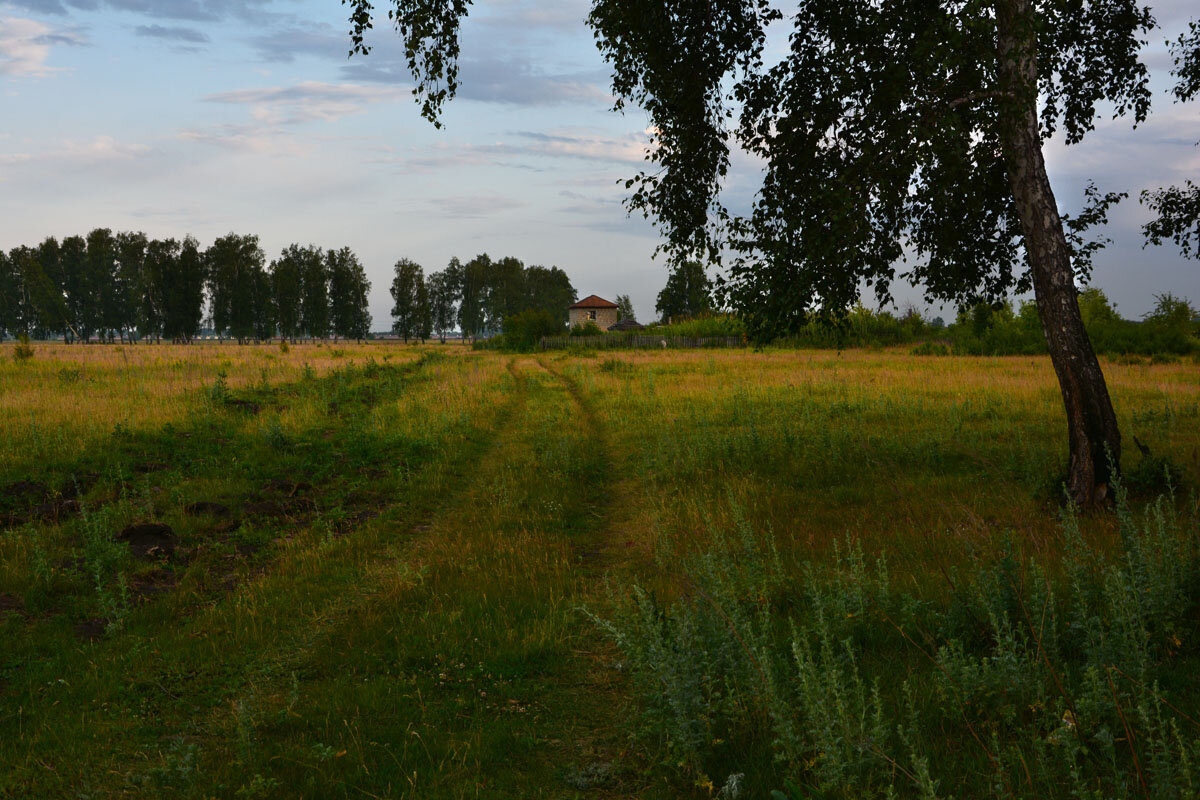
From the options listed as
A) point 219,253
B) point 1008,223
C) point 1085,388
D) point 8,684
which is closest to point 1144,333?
point 1008,223

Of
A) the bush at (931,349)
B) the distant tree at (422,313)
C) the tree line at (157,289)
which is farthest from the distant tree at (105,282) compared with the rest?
the bush at (931,349)

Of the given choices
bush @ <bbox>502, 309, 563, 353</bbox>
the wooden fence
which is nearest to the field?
the wooden fence

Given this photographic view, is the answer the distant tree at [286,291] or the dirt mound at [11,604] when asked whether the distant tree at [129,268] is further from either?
the dirt mound at [11,604]

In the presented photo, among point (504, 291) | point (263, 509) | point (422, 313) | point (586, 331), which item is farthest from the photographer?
point (504, 291)

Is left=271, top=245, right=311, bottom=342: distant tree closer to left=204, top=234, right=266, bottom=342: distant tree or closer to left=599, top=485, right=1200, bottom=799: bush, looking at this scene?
left=204, top=234, right=266, bottom=342: distant tree

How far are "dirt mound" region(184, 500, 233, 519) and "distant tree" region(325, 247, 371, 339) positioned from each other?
120m

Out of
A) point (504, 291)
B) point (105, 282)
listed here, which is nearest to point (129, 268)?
point (105, 282)

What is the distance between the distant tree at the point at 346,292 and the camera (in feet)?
404

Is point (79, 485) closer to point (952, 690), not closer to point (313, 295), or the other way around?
point (952, 690)

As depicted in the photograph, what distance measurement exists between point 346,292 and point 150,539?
123 m

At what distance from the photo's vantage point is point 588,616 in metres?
6.04

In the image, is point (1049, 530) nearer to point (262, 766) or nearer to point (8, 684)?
point (262, 766)

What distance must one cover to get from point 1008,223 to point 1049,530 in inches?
239

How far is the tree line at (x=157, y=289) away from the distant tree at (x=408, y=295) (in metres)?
13.8
